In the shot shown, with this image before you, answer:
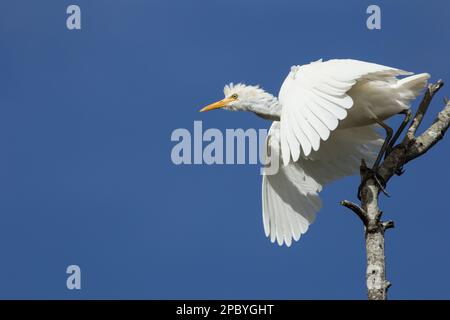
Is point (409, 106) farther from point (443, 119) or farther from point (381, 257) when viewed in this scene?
point (381, 257)

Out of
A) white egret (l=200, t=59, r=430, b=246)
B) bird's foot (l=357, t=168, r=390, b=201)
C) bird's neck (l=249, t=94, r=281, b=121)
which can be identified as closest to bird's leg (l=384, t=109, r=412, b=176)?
white egret (l=200, t=59, r=430, b=246)

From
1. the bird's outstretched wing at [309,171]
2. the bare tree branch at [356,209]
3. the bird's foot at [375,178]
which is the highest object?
the bird's outstretched wing at [309,171]

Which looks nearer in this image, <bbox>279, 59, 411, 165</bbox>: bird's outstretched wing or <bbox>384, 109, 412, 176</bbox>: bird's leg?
<bbox>279, 59, 411, 165</bbox>: bird's outstretched wing

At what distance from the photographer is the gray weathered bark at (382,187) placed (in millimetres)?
8867

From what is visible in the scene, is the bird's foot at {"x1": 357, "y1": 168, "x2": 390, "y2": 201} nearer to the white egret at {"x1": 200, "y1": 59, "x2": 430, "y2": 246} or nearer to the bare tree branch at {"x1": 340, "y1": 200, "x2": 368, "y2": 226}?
the white egret at {"x1": 200, "y1": 59, "x2": 430, "y2": 246}

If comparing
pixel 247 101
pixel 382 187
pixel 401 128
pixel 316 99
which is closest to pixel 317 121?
pixel 316 99

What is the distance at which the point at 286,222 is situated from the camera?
1210cm

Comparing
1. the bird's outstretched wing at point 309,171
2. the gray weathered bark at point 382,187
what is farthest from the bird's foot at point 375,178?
the bird's outstretched wing at point 309,171

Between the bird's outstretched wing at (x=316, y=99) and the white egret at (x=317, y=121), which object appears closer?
the bird's outstretched wing at (x=316, y=99)

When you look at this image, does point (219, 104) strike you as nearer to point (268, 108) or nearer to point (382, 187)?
point (268, 108)

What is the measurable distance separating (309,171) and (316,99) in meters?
2.47

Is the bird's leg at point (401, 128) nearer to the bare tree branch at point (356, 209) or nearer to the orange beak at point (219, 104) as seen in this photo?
the bare tree branch at point (356, 209)

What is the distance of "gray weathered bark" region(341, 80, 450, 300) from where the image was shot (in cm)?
887

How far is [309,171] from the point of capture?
12.4 meters
